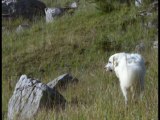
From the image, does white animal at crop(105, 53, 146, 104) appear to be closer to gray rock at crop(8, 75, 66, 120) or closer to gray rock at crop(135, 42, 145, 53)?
gray rock at crop(8, 75, 66, 120)

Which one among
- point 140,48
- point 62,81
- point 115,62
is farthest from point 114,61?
point 140,48

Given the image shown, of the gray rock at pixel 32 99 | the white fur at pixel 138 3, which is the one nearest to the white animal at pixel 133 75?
the gray rock at pixel 32 99

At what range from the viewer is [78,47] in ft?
43.7

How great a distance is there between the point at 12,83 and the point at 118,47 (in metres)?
2.63

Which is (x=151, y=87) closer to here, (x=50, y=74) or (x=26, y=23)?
(x=50, y=74)

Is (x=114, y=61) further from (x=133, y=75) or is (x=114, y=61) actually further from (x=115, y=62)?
(x=133, y=75)

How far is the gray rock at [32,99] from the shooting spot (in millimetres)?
8195

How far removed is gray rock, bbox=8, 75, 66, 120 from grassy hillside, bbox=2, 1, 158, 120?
66 centimetres

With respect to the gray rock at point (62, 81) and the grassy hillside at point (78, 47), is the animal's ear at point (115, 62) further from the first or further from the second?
the gray rock at point (62, 81)

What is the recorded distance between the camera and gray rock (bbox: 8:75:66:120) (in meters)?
8.20

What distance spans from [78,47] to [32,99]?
16.6 feet

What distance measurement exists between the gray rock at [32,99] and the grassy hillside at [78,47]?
0.66m

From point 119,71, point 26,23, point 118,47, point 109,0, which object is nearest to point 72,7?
point 26,23

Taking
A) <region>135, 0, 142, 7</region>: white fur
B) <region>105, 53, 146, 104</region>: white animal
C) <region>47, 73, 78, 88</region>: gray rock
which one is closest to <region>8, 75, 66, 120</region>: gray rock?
<region>105, 53, 146, 104</region>: white animal
